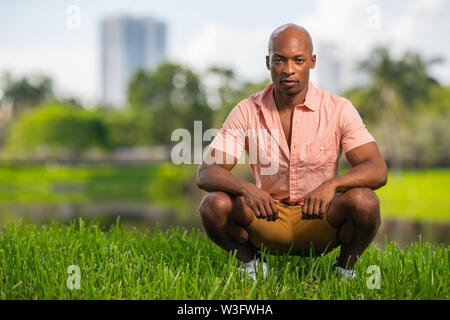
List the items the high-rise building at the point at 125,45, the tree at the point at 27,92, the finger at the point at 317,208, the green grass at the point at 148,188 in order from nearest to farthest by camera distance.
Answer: the finger at the point at 317,208, the green grass at the point at 148,188, the tree at the point at 27,92, the high-rise building at the point at 125,45

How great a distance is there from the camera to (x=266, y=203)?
2404 mm

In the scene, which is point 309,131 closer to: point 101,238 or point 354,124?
point 354,124

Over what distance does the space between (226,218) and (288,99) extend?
0.75 m

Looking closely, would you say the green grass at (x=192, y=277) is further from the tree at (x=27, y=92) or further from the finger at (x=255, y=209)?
the tree at (x=27, y=92)

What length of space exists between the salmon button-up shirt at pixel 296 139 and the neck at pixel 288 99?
1.0 inches

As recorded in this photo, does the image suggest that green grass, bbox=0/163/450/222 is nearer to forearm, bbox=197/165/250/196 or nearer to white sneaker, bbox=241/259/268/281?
white sneaker, bbox=241/259/268/281

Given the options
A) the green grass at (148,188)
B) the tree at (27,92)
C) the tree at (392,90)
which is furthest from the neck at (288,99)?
the tree at (27,92)

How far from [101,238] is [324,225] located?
5.68ft

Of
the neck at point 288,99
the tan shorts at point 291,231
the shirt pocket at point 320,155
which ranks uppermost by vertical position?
the neck at point 288,99

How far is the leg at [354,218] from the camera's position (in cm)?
241

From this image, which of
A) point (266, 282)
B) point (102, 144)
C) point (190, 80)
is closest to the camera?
point (266, 282)

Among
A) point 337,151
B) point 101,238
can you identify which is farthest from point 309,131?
point 101,238

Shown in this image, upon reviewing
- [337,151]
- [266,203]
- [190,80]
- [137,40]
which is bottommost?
[266,203]
